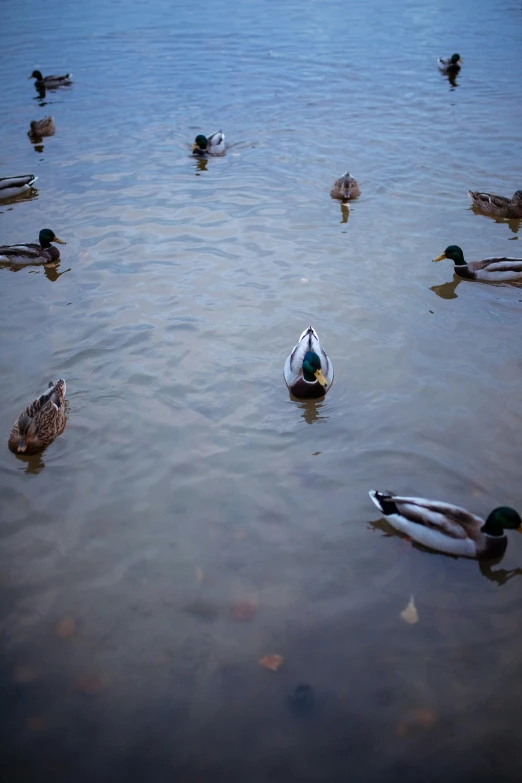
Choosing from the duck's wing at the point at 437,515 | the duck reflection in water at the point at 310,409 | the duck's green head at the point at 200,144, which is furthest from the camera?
the duck's green head at the point at 200,144

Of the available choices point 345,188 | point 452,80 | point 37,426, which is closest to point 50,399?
point 37,426

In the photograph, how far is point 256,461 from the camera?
6.16m

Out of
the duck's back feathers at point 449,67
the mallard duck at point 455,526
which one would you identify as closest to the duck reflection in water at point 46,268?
the mallard duck at point 455,526

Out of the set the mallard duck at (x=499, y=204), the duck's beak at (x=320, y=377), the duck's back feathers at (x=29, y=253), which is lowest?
the duck's beak at (x=320, y=377)

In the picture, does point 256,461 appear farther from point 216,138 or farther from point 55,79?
point 55,79

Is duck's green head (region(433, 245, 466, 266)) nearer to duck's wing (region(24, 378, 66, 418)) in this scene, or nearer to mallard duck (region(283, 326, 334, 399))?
mallard duck (region(283, 326, 334, 399))

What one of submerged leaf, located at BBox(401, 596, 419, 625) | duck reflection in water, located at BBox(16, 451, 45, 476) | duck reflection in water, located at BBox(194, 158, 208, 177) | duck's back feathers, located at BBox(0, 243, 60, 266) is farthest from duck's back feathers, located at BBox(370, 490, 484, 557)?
duck reflection in water, located at BBox(194, 158, 208, 177)

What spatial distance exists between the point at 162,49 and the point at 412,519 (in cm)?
1993

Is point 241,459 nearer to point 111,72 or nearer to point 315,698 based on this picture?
point 315,698

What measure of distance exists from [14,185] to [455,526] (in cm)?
993

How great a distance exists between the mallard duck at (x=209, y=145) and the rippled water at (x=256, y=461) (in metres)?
0.27

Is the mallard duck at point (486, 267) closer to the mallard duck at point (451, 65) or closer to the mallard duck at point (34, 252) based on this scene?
the mallard duck at point (34, 252)

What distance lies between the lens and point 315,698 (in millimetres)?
4332

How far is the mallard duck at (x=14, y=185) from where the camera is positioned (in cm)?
1154
